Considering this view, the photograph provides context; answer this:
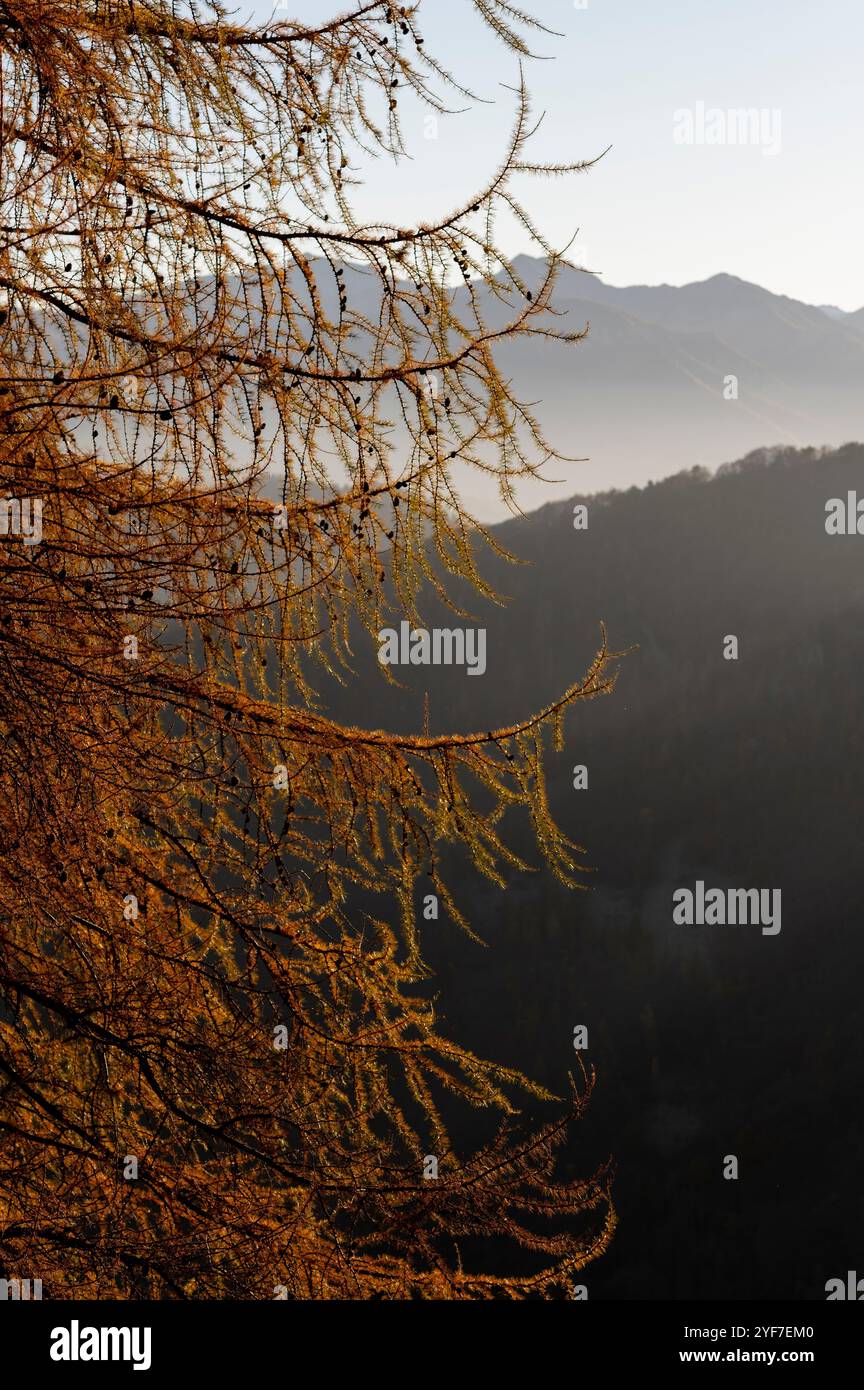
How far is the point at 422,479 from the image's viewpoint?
2.86 metres

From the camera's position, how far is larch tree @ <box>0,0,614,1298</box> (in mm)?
2520

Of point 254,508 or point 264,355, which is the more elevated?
point 264,355

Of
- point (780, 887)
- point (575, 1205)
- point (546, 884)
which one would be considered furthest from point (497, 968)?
point (575, 1205)

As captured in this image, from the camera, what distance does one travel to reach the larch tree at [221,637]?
2.52 meters

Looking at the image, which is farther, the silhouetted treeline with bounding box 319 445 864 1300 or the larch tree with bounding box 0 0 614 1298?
the silhouetted treeline with bounding box 319 445 864 1300

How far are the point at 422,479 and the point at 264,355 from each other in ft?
1.55

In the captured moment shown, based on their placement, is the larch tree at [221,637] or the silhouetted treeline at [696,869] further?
the silhouetted treeline at [696,869]

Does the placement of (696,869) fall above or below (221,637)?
below

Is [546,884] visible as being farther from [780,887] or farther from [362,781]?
[362,781]

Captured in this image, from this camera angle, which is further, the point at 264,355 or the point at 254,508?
the point at 254,508

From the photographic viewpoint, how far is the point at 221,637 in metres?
3.13

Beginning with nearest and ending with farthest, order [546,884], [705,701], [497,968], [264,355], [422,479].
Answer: [264,355] < [422,479] < [497,968] < [546,884] < [705,701]

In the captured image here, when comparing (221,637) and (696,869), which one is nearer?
(221,637)
